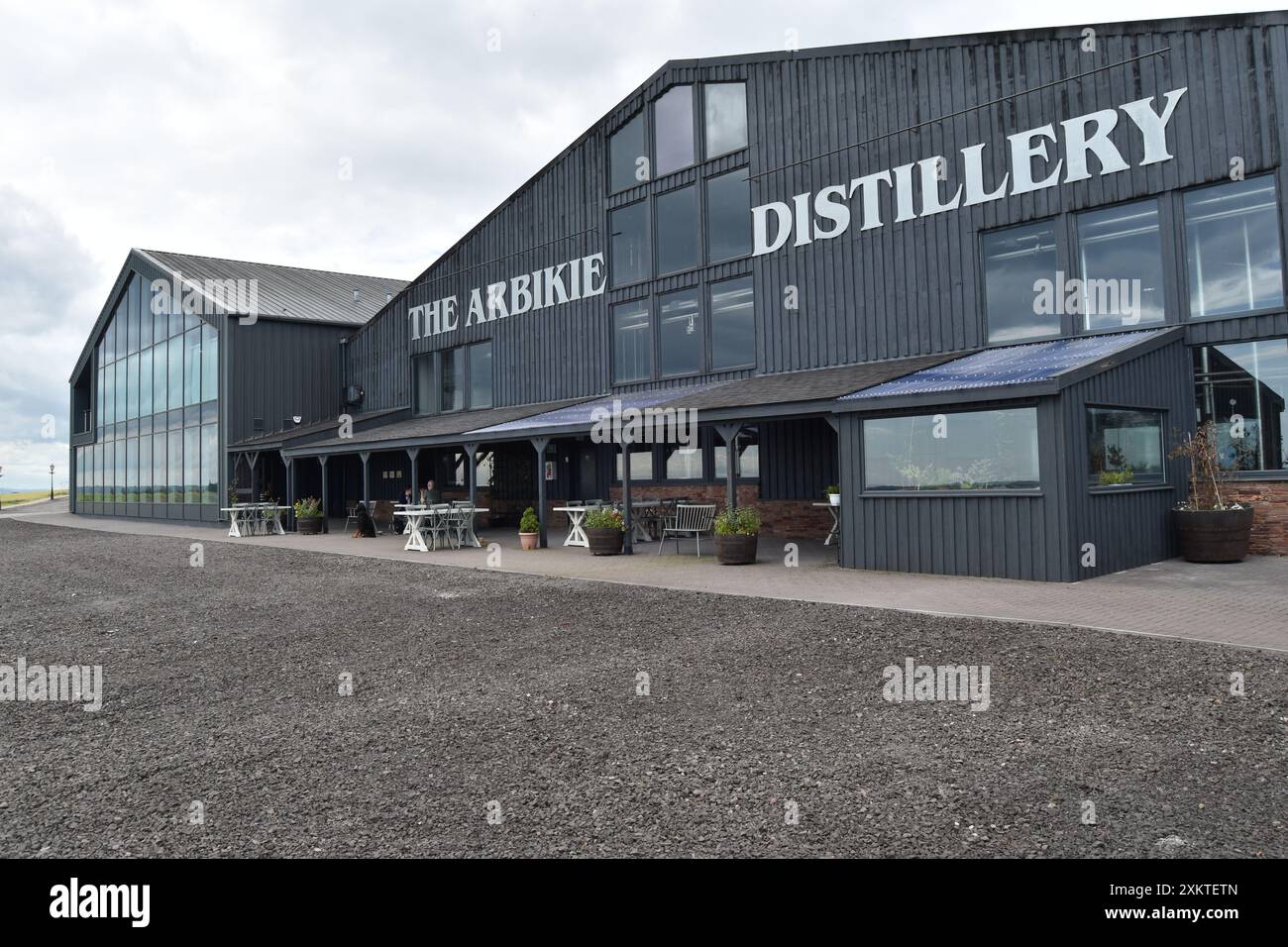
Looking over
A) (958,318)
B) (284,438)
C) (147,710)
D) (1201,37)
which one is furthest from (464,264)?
(147,710)

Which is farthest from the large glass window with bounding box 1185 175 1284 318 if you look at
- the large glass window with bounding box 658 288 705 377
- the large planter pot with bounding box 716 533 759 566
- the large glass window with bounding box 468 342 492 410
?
the large glass window with bounding box 468 342 492 410

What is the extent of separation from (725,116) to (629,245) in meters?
3.47

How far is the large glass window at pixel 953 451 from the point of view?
10141 millimetres

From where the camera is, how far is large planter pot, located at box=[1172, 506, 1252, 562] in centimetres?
1093

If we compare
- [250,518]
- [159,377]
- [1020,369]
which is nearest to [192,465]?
[159,377]

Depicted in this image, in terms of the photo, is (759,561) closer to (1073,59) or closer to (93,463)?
(1073,59)

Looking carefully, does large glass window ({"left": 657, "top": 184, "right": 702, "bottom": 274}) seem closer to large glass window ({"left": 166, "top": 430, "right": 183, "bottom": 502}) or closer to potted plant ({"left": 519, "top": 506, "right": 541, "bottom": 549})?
potted plant ({"left": 519, "top": 506, "right": 541, "bottom": 549})

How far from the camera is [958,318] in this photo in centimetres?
1425

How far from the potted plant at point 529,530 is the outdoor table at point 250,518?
28.9 feet

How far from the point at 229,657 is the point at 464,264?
1884cm

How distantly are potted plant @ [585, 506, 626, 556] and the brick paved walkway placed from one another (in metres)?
0.39

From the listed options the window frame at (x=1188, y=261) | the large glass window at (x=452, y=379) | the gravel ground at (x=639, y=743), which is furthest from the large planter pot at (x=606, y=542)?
the large glass window at (x=452, y=379)

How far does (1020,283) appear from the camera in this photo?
13.7m

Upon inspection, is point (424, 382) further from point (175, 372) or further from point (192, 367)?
point (175, 372)
